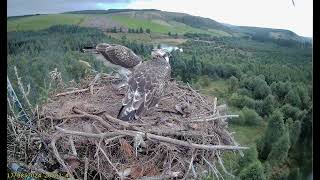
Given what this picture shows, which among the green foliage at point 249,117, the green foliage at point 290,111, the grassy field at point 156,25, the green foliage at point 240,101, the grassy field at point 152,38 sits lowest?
→ the green foliage at point 249,117

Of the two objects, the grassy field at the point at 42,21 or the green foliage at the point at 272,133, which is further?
the grassy field at the point at 42,21

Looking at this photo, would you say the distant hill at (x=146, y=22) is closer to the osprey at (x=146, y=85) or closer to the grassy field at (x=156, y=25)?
the grassy field at (x=156, y=25)

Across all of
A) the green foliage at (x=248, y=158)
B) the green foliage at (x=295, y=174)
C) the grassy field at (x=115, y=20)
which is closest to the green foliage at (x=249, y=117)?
the green foliage at (x=248, y=158)

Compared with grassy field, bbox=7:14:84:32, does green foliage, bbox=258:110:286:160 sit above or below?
below

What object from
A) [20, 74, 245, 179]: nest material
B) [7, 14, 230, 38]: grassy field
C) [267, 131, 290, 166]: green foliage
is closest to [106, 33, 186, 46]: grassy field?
[7, 14, 230, 38]: grassy field

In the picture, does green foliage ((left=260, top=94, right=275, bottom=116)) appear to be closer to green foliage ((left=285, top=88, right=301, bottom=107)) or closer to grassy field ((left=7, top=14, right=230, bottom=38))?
green foliage ((left=285, top=88, right=301, bottom=107))

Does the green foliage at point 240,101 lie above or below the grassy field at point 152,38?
below

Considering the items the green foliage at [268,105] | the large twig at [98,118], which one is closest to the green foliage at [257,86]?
the green foliage at [268,105]

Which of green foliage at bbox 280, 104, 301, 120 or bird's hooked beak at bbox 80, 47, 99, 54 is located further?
bird's hooked beak at bbox 80, 47, 99, 54
